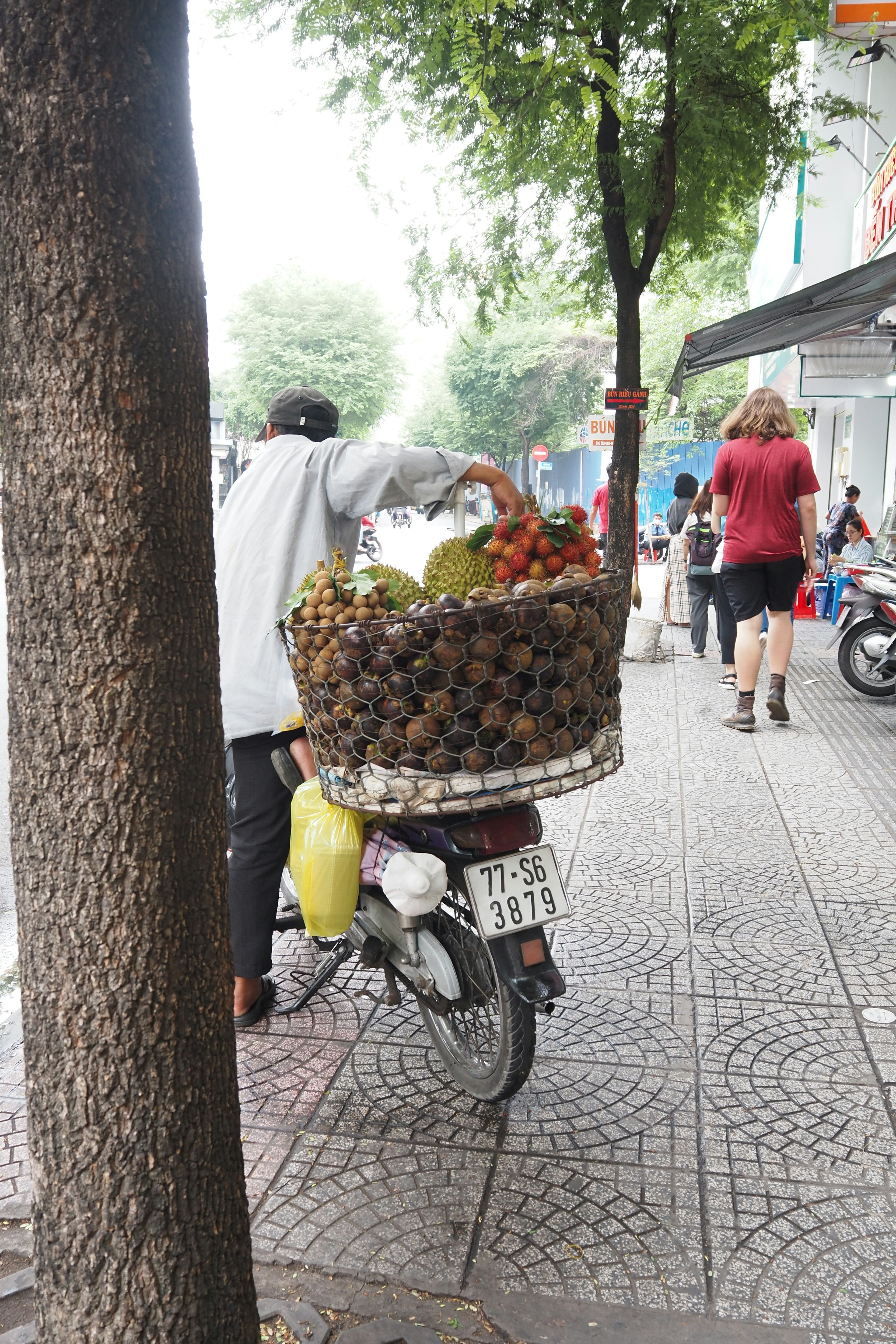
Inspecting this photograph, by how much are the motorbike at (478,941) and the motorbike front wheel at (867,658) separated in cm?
624

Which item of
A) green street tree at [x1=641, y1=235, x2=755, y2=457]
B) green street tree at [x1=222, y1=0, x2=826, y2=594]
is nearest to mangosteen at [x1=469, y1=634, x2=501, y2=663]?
green street tree at [x1=222, y1=0, x2=826, y2=594]

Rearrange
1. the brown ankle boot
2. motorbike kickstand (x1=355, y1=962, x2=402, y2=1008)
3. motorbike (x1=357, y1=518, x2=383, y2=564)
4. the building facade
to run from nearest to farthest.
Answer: motorbike kickstand (x1=355, y1=962, x2=402, y2=1008)
the brown ankle boot
the building facade
motorbike (x1=357, y1=518, x2=383, y2=564)

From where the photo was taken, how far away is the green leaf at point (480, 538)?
275cm

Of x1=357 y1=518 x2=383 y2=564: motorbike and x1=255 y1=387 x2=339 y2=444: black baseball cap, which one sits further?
x1=357 y1=518 x2=383 y2=564: motorbike

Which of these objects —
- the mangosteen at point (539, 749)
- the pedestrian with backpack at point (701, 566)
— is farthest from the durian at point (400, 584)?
the pedestrian with backpack at point (701, 566)

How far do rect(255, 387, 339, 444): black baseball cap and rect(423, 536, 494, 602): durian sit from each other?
0.87 metres

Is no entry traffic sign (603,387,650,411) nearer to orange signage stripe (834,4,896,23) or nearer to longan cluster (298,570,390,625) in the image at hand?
orange signage stripe (834,4,896,23)

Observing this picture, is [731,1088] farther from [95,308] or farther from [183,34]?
[183,34]

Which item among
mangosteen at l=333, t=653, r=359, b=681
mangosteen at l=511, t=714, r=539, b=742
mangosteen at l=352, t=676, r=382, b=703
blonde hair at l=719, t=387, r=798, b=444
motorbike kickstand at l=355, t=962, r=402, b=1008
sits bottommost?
motorbike kickstand at l=355, t=962, r=402, b=1008

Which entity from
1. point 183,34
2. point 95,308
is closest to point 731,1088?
point 95,308

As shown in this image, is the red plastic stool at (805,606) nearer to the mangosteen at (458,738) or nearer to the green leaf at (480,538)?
the green leaf at (480,538)

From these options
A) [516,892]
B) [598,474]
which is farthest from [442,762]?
[598,474]

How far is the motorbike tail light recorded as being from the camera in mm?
2703

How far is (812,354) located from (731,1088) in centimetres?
1024
